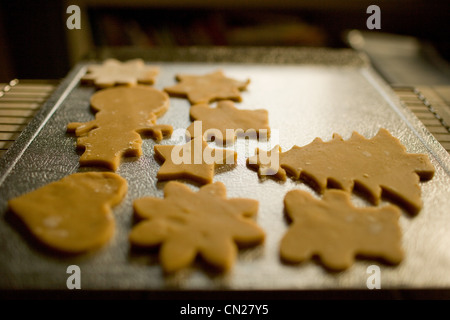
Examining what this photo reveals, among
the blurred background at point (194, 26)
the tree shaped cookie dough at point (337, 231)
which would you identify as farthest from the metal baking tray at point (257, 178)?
the blurred background at point (194, 26)

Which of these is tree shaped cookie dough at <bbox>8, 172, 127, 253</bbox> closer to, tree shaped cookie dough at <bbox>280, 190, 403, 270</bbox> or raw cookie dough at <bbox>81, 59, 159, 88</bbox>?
tree shaped cookie dough at <bbox>280, 190, 403, 270</bbox>

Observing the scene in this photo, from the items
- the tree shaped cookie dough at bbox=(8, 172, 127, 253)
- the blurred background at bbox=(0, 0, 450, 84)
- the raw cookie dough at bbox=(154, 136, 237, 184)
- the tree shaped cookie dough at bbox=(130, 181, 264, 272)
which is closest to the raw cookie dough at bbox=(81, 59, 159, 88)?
the raw cookie dough at bbox=(154, 136, 237, 184)

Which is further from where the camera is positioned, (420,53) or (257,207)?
(420,53)

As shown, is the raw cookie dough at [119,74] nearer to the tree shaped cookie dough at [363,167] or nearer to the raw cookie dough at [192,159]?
the raw cookie dough at [192,159]

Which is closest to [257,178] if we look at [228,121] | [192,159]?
[192,159]
